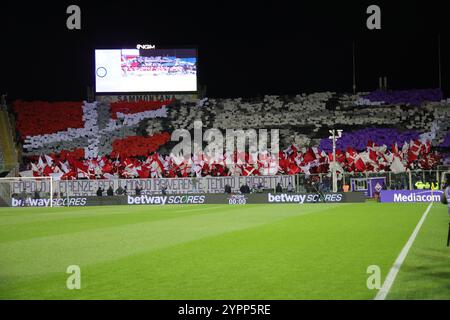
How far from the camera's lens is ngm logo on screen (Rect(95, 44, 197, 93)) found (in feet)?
176

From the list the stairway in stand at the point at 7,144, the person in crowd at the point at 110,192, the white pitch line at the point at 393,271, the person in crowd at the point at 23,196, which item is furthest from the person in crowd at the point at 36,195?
the white pitch line at the point at 393,271

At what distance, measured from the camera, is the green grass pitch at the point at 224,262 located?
8453mm

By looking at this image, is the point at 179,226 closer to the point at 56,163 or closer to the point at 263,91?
the point at 56,163

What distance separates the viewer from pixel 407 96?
56.1 metres

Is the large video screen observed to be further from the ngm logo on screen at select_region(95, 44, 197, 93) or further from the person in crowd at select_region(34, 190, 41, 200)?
the person in crowd at select_region(34, 190, 41, 200)

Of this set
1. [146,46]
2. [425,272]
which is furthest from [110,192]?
[425,272]

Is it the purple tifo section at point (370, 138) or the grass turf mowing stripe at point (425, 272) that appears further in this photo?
the purple tifo section at point (370, 138)

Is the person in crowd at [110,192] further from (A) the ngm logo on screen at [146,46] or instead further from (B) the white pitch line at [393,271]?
(B) the white pitch line at [393,271]

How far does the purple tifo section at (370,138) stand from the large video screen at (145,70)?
1324 centimetres

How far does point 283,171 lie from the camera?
148 feet

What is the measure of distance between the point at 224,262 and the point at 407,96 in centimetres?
4834

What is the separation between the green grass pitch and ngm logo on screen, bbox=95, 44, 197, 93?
35.4m

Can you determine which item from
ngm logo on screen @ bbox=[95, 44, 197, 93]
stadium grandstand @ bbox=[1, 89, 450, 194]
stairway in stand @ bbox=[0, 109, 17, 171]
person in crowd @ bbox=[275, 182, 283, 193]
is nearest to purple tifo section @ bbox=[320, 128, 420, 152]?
stadium grandstand @ bbox=[1, 89, 450, 194]
